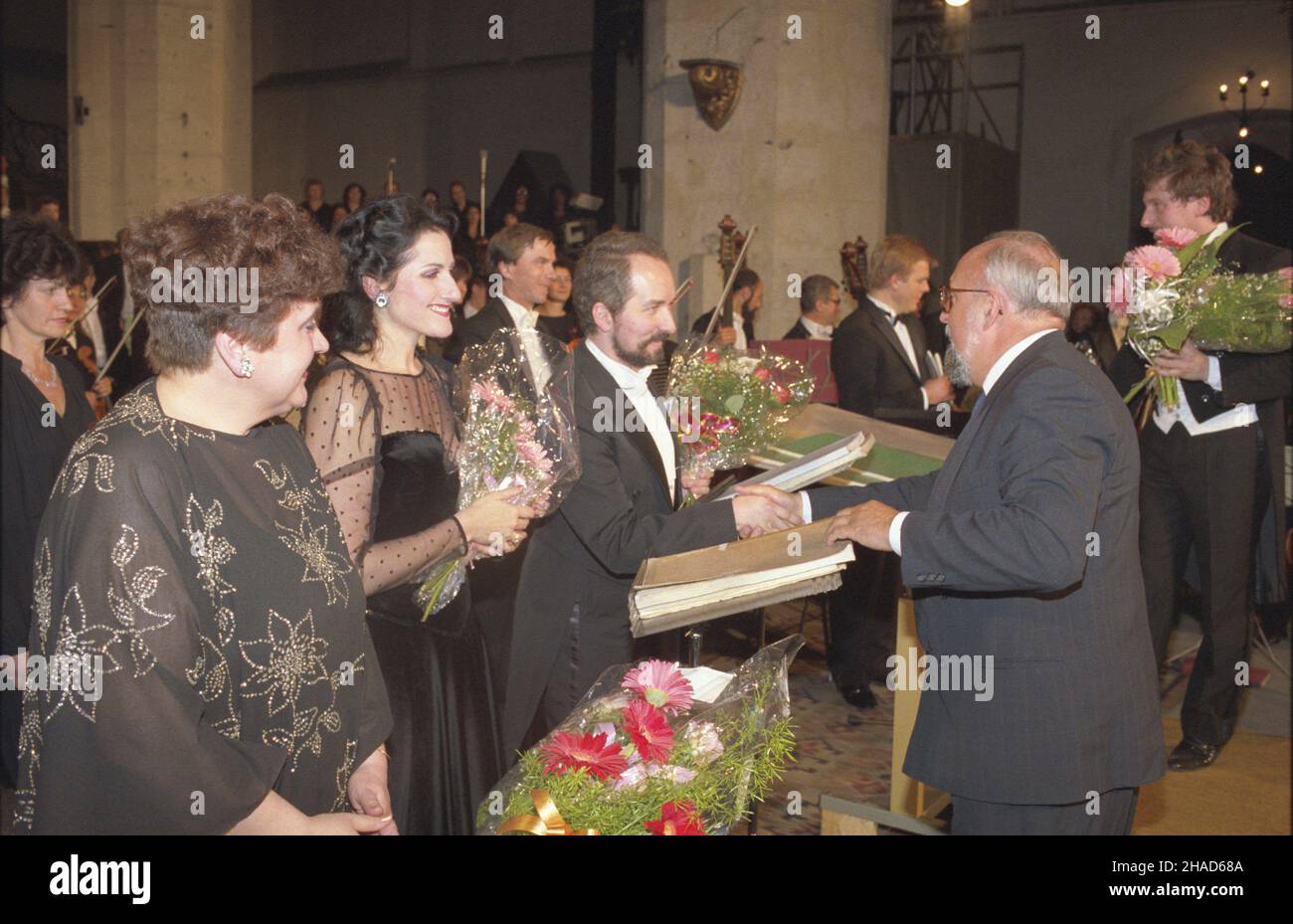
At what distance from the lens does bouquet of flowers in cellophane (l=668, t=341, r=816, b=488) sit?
3.05m

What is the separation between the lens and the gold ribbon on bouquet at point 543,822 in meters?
1.76

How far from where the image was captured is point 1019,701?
2.26 metres

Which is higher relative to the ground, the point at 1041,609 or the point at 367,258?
the point at 367,258

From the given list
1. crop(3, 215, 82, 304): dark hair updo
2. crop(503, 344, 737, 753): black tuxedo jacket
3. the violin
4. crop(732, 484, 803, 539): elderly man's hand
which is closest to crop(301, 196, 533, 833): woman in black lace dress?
crop(503, 344, 737, 753): black tuxedo jacket

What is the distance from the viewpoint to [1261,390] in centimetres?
402

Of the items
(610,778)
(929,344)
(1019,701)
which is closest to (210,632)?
(610,778)

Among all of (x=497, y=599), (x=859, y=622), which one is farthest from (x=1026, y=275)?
(x=859, y=622)

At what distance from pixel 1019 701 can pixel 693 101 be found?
755 centimetres

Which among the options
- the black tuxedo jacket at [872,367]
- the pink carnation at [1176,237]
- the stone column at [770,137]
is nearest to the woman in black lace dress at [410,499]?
the pink carnation at [1176,237]

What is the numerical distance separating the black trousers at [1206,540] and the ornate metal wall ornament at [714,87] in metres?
5.36

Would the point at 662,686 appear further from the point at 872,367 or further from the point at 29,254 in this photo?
the point at 872,367

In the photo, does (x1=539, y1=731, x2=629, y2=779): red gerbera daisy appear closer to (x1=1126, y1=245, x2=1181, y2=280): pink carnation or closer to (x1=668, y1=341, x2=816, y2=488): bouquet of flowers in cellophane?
(x1=668, y1=341, x2=816, y2=488): bouquet of flowers in cellophane

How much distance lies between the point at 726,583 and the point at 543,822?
0.71 meters

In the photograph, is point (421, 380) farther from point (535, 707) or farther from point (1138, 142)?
point (1138, 142)
